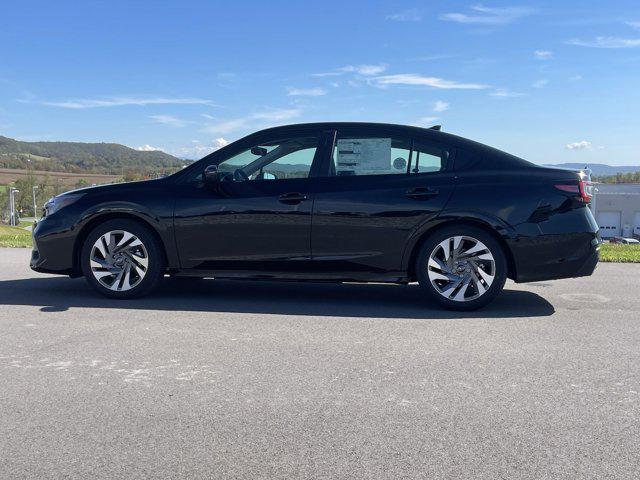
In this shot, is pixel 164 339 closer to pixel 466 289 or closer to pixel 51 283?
pixel 466 289

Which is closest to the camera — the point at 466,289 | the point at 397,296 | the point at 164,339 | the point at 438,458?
the point at 438,458

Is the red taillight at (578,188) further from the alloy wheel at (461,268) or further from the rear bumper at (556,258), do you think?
the alloy wheel at (461,268)

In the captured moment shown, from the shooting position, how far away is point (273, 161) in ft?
19.6

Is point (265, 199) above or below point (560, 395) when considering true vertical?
above

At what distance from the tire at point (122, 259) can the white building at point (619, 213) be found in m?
97.2

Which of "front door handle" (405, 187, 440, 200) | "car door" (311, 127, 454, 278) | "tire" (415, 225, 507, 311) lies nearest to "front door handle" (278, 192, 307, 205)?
"car door" (311, 127, 454, 278)

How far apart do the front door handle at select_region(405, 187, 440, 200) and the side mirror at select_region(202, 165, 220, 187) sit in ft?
5.77

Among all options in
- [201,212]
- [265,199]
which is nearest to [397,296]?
[265,199]

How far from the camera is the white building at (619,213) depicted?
93562 millimetres

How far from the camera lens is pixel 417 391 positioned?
3.48 metres

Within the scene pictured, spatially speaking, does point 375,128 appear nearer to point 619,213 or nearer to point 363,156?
point 363,156

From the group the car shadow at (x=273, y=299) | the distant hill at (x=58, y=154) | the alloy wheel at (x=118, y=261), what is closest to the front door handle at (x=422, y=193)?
the car shadow at (x=273, y=299)

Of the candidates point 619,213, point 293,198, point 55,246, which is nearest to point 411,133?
point 293,198

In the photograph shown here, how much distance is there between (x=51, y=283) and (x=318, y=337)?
3.99 meters
